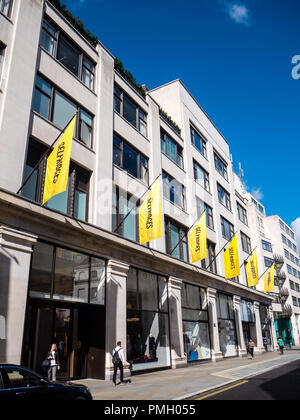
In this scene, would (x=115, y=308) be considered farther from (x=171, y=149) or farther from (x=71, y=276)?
(x=171, y=149)

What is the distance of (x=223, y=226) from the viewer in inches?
1328

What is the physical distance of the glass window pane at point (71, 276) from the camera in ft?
46.0

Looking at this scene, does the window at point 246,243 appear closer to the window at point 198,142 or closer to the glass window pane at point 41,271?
the window at point 198,142

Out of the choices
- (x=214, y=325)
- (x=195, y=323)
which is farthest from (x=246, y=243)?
(x=195, y=323)

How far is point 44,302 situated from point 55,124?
26.3 ft

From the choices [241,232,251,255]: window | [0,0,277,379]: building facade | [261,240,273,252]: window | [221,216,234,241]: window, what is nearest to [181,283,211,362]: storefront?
[0,0,277,379]: building facade

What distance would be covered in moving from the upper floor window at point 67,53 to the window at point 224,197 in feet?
63.6

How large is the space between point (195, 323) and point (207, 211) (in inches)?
423

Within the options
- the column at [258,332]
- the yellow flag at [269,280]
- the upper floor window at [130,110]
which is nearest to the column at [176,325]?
the upper floor window at [130,110]

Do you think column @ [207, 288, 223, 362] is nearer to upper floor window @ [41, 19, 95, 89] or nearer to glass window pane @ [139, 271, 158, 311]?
glass window pane @ [139, 271, 158, 311]
